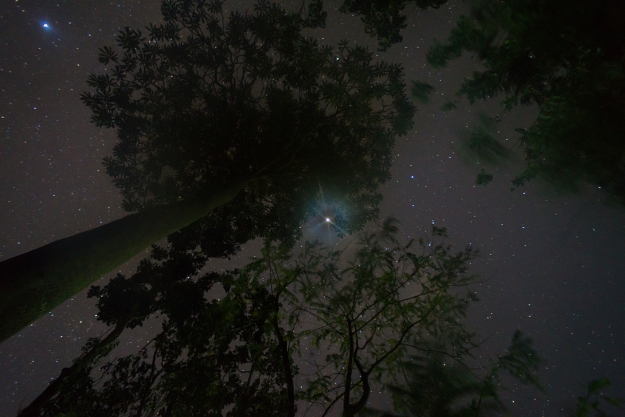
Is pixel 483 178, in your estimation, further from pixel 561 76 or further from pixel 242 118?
pixel 242 118

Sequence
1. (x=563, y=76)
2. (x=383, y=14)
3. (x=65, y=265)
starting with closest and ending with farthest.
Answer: (x=65, y=265) < (x=563, y=76) < (x=383, y=14)

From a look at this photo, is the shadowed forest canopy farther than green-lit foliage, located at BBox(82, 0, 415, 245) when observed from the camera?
No

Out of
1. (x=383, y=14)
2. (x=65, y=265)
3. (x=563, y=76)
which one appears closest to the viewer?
(x=65, y=265)

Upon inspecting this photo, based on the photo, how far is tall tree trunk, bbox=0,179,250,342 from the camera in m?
2.25

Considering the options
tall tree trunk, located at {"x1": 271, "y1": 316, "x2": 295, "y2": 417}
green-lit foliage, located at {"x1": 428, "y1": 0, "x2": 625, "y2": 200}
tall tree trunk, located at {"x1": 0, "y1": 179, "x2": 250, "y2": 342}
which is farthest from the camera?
tall tree trunk, located at {"x1": 271, "y1": 316, "x2": 295, "y2": 417}

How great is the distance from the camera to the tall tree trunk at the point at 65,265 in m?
2.25

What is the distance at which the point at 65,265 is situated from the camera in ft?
8.84

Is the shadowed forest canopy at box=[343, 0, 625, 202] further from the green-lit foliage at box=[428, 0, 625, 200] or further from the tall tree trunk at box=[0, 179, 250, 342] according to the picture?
the tall tree trunk at box=[0, 179, 250, 342]

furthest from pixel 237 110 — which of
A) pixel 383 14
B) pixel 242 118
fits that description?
pixel 383 14

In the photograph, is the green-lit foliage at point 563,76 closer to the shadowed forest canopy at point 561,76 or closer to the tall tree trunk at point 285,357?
the shadowed forest canopy at point 561,76

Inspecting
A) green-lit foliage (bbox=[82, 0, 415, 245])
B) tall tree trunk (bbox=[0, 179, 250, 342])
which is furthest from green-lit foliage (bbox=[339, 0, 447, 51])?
tall tree trunk (bbox=[0, 179, 250, 342])

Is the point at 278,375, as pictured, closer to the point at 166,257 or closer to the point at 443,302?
the point at 443,302

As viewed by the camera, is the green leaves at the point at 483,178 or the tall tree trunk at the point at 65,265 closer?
the tall tree trunk at the point at 65,265

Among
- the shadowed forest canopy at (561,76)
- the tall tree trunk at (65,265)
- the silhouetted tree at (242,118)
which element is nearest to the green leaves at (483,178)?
the shadowed forest canopy at (561,76)
